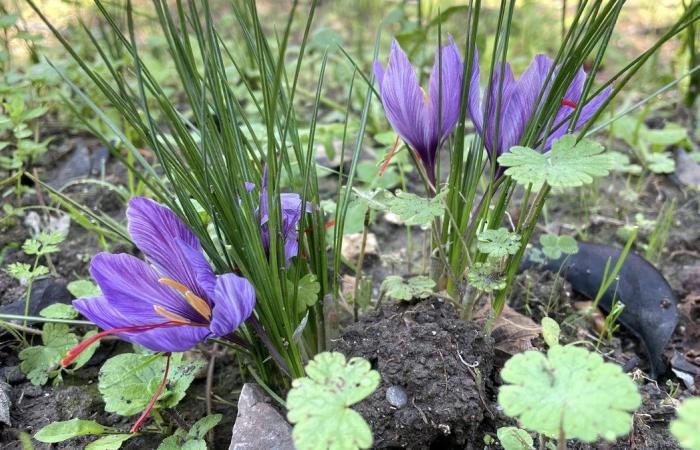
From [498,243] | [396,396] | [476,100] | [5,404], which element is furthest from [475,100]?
[5,404]

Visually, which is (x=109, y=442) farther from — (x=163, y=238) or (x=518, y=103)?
(x=518, y=103)

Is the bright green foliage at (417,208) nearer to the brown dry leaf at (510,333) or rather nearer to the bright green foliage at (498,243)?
the bright green foliage at (498,243)

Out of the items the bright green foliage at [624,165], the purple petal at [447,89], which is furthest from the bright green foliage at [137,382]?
the bright green foliage at [624,165]

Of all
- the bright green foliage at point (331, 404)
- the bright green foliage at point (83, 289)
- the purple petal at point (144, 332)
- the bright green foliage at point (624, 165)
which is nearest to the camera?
the bright green foliage at point (331, 404)

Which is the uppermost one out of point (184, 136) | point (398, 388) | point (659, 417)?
point (184, 136)

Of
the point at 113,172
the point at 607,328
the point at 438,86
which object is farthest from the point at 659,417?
the point at 113,172

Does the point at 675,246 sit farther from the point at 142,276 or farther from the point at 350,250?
the point at 142,276
